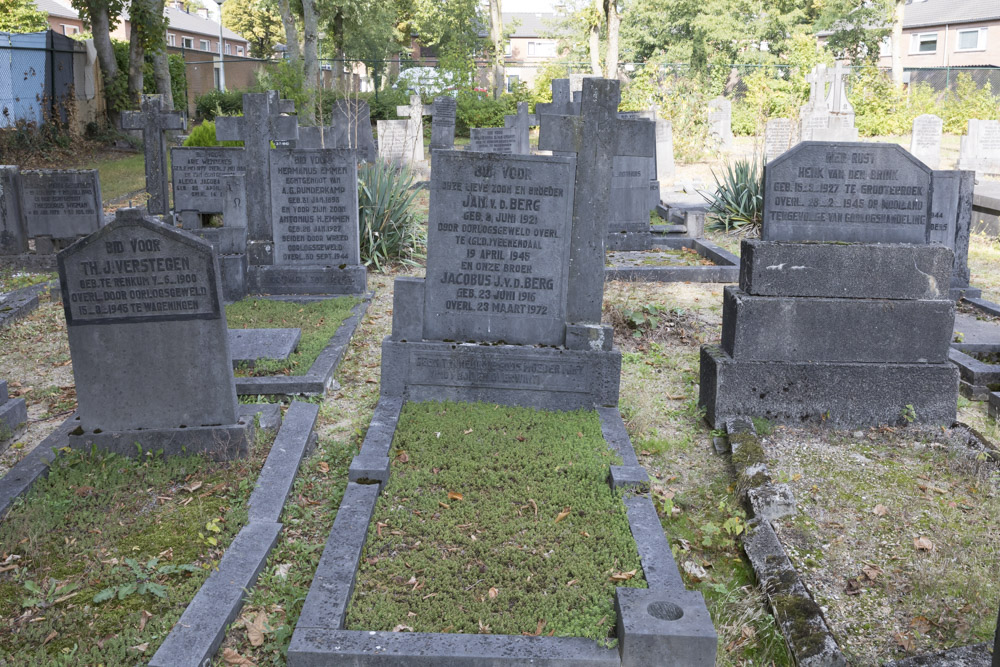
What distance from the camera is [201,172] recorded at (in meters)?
11.9

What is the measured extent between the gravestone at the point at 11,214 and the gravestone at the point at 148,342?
676 cm

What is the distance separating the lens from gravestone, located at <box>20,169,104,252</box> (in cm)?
1018

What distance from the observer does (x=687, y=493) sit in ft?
15.7

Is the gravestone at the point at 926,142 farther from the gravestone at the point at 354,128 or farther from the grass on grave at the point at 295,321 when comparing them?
the grass on grave at the point at 295,321

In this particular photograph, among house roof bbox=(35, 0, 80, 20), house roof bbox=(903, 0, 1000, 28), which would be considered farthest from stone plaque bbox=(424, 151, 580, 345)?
house roof bbox=(35, 0, 80, 20)

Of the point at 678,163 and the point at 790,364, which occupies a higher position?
the point at 678,163

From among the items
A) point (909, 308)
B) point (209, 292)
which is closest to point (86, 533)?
point (209, 292)

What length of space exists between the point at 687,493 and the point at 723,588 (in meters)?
1.07

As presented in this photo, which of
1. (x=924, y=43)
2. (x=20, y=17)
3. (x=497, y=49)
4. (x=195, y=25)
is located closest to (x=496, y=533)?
(x=20, y=17)

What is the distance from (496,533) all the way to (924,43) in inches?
2097

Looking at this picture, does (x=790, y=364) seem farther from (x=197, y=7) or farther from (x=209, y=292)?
(x=197, y=7)

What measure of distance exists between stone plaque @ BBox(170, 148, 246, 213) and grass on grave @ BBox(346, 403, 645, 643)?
8058 mm

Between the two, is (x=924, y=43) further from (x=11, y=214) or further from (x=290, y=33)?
(x=11, y=214)

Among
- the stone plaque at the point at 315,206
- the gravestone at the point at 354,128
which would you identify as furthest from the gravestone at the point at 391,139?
the stone plaque at the point at 315,206
